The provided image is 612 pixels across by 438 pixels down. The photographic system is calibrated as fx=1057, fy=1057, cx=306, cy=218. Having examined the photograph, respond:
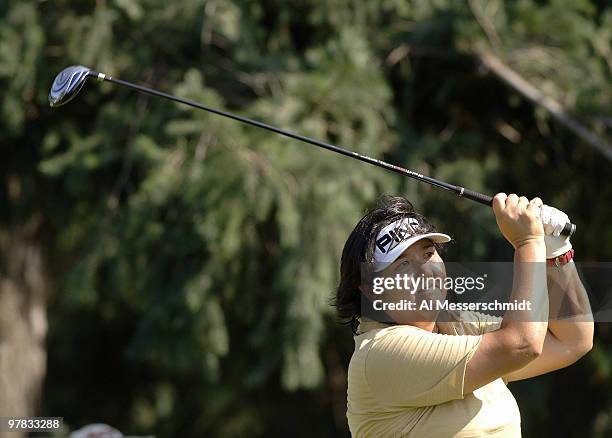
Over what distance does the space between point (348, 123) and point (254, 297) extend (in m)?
1.22

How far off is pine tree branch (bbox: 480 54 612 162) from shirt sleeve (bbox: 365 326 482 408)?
3.88 meters

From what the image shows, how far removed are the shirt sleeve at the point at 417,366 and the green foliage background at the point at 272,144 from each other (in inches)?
143

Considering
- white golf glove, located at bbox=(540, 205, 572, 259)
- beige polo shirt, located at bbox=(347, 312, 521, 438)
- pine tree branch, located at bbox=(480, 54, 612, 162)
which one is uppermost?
pine tree branch, located at bbox=(480, 54, 612, 162)

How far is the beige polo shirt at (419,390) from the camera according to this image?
2.10 metres

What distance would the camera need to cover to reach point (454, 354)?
6.86ft

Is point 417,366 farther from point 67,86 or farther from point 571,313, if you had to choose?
point 67,86

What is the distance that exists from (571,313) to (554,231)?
31cm

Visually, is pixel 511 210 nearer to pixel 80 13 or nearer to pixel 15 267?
pixel 80 13

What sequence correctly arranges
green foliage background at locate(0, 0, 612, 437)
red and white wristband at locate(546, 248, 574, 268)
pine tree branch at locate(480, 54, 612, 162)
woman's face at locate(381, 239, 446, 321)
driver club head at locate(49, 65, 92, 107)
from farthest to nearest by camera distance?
green foliage background at locate(0, 0, 612, 437) → pine tree branch at locate(480, 54, 612, 162) → driver club head at locate(49, 65, 92, 107) → red and white wristband at locate(546, 248, 574, 268) → woman's face at locate(381, 239, 446, 321)

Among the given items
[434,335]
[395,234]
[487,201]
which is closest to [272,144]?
[487,201]

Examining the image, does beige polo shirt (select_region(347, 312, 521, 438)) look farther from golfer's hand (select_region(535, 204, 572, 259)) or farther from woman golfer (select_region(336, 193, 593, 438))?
golfer's hand (select_region(535, 204, 572, 259))

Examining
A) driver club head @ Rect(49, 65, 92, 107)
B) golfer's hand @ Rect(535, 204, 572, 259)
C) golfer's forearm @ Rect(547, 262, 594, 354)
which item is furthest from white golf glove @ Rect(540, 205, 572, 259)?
driver club head @ Rect(49, 65, 92, 107)

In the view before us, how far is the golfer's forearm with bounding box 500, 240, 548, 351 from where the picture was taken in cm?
203

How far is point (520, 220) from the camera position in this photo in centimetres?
A: 212
